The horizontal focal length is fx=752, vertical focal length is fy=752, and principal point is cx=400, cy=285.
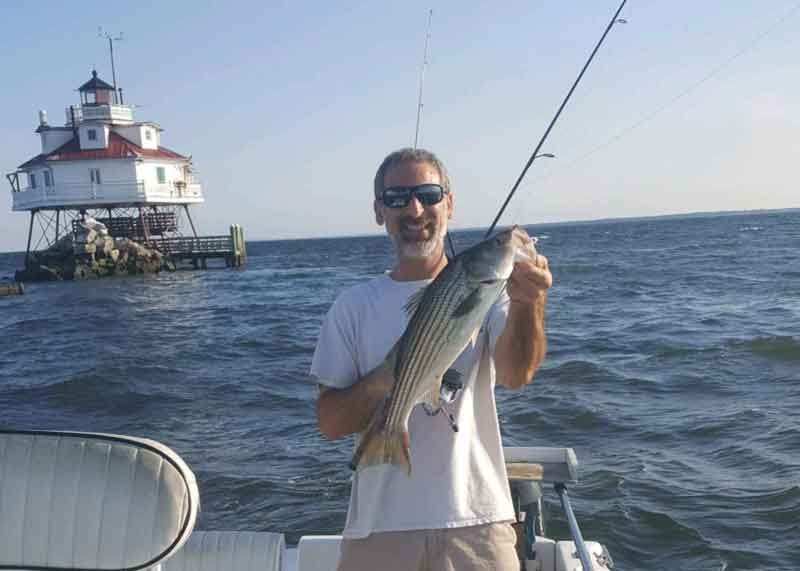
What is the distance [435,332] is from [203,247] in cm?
5504

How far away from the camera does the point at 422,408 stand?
3.07m

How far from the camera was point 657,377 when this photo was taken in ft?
49.2

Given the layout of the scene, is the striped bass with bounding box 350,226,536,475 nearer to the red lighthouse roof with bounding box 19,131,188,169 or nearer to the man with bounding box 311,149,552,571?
the man with bounding box 311,149,552,571

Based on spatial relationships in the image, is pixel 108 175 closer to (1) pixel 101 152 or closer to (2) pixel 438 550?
(1) pixel 101 152

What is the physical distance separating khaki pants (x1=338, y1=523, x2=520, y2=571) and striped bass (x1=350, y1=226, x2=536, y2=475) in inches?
12.9

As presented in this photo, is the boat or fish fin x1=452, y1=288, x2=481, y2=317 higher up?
fish fin x1=452, y1=288, x2=481, y2=317

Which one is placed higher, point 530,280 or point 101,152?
point 101,152

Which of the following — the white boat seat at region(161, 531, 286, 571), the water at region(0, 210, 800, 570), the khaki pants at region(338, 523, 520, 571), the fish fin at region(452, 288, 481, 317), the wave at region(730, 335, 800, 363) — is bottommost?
the water at region(0, 210, 800, 570)

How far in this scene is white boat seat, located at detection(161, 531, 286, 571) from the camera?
4113 millimetres

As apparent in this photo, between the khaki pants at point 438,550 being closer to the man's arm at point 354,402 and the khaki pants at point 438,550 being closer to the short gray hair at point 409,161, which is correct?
the man's arm at point 354,402

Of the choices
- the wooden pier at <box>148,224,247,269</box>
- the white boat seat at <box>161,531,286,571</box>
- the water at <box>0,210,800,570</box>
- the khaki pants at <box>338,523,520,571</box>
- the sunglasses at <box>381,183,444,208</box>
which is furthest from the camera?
the wooden pier at <box>148,224,247,269</box>

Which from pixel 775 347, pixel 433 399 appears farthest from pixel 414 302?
pixel 775 347

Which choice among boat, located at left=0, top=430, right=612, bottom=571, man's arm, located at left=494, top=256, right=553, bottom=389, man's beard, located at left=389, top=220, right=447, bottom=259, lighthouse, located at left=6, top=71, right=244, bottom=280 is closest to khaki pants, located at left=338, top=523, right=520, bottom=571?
man's arm, located at left=494, top=256, right=553, bottom=389

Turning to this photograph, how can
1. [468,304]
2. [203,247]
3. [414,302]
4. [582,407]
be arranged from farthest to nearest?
1. [203,247]
2. [582,407]
3. [414,302]
4. [468,304]
